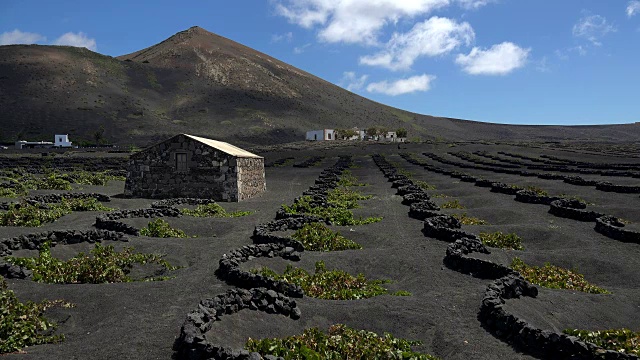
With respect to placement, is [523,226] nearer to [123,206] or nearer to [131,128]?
[123,206]

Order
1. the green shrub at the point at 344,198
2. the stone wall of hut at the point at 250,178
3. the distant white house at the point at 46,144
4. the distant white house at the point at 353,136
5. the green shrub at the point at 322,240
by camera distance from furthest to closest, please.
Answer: the distant white house at the point at 353,136, the distant white house at the point at 46,144, the stone wall of hut at the point at 250,178, the green shrub at the point at 344,198, the green shrub at the point at 322,240

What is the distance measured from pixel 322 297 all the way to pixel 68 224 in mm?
15176

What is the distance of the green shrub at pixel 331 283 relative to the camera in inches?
544

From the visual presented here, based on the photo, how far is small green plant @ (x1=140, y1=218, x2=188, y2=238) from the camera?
21.2 meters

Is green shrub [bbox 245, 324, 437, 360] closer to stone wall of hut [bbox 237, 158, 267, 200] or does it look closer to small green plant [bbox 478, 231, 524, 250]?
small green plant [bbox 478, 231, 524, 250]

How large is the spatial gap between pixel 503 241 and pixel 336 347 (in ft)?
42.4

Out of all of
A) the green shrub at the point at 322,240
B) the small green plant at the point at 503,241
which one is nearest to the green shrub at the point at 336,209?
the green shrub at the point at 322,240

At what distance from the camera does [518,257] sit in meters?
17.9

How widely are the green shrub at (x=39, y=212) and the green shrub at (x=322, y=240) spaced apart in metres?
12.0

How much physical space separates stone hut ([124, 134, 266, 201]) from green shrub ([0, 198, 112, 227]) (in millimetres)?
4862

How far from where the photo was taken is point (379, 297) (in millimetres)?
13516

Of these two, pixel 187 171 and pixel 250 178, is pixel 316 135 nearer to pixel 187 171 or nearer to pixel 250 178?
pixel 250 178

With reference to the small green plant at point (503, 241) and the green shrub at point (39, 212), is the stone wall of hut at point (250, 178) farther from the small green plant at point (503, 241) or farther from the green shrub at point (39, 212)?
the small green plant at point (503, 241)

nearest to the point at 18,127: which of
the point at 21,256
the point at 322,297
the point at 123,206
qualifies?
the point at 123,206
